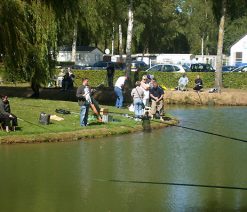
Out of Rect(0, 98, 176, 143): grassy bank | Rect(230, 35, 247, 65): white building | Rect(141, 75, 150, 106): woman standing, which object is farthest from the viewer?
Rect(230, 35, 247, 65): white building

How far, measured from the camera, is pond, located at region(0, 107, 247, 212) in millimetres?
11562

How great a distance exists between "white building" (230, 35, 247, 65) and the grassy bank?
51.0m

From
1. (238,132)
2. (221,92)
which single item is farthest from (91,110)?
(221,92)

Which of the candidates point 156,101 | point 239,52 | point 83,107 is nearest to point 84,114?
point 83,107

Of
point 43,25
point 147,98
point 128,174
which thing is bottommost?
point 128,174

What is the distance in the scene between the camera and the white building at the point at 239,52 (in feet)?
243

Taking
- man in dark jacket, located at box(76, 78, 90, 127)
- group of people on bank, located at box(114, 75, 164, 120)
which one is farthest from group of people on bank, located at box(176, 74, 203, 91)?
man in dark jacket, located at box(76, 78, 90, 127)

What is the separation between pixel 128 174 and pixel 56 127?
698 centimetres

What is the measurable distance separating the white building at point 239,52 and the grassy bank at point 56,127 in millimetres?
50963

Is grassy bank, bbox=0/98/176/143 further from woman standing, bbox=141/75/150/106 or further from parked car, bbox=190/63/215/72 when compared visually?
parked car, bbox=190/63/215/72

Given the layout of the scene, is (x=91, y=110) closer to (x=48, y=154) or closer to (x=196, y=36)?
(x=48, y=154)

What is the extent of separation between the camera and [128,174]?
46.9 feet

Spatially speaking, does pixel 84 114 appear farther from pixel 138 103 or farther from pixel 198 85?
pixel 198 85

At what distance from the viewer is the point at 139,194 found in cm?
1225
